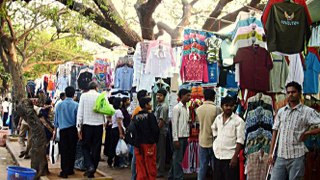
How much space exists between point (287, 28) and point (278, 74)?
140cm

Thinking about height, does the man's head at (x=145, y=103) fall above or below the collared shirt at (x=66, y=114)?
above

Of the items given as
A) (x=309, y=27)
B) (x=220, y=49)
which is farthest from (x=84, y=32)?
(x=309, y=27)

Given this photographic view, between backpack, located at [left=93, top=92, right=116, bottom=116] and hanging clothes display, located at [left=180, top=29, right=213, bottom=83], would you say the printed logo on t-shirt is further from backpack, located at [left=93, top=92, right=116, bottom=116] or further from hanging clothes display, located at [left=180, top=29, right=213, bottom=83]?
backpack, located at [left=93, top=92, right=116, bottom=116]

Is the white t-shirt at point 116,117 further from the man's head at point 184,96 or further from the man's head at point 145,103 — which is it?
the man's head at point 145,103

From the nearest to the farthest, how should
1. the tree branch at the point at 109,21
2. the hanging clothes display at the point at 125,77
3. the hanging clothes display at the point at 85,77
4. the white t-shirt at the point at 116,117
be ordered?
the white t-shirt at the point at 116,117, the hanging clothes display at the point at 125,77, the tree branch at the point at 109,21, the hanging clothes display at the point at 85,77

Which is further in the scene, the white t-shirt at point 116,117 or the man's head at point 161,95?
the white t-shirt at point 116,117

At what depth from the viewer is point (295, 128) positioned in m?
→ 5.21

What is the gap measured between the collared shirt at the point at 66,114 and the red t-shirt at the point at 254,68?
3.97m

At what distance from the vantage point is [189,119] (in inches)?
336

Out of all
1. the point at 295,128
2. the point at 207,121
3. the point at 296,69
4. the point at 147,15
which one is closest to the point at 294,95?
the point at 295,128

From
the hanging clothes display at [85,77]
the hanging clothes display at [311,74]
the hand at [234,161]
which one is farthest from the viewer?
the hanging clothes display at [85,77]

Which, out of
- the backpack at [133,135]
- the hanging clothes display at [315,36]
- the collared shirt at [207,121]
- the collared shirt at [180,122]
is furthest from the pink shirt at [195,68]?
the hanging clothes display at [315,36]

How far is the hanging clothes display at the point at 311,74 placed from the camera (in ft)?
21.4

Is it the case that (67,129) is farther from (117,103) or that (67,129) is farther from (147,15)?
(147,15)
